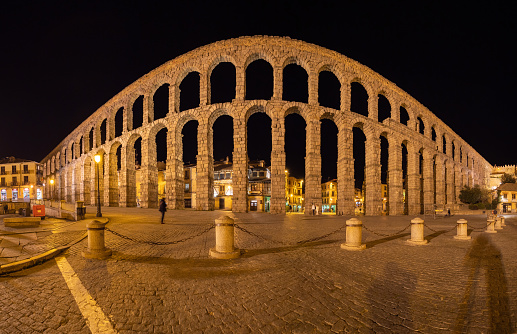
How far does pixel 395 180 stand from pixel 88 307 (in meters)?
30.5

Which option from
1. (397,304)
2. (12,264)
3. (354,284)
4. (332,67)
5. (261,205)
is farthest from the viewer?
(261,205)

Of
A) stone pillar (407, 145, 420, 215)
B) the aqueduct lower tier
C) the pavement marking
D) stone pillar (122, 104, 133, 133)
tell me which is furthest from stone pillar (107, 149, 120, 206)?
stone pillar (407, 145, 420, 215)

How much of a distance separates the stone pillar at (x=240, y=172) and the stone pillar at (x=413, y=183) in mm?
22991

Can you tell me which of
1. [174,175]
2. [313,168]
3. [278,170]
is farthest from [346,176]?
[174,175]

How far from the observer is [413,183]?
29.5 metres

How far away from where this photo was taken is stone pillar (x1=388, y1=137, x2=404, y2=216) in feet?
87.9

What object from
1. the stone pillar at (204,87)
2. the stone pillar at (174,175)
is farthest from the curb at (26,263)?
the stone pillar at (204,87)

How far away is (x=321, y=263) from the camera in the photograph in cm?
557

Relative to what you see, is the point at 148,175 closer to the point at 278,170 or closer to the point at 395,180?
the point at 278,170

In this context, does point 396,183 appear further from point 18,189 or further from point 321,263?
point 18,189

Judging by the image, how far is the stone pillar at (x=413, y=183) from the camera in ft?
96.0

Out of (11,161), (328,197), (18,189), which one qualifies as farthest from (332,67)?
(11,161)

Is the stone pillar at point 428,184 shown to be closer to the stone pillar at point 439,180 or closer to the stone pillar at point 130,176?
the stone pillar at point 439,180

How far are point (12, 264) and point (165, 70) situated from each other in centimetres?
2657
